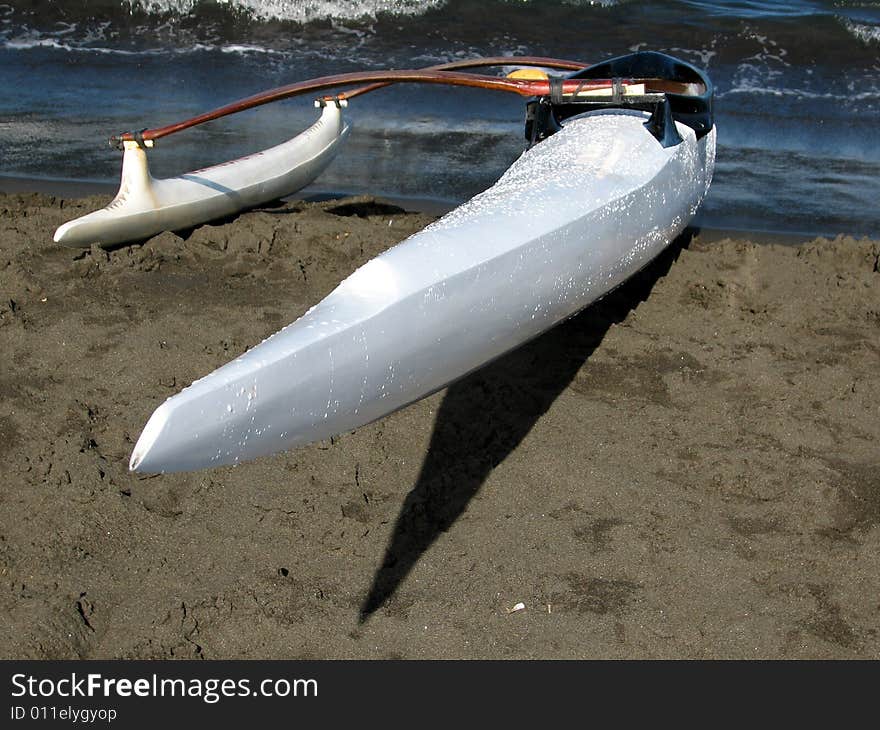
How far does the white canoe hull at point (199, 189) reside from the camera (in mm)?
4777

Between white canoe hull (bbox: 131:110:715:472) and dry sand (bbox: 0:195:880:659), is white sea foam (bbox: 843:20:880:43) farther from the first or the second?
white canoe hull (bbox: 131:110:715:472)

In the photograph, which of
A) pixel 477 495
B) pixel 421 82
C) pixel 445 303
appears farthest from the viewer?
pixel 421 82

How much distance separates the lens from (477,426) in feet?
11.6

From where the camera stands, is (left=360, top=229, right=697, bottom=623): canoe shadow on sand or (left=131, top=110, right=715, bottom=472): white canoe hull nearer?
(left=131, top=110, right=715, bottom=472): white canoe hull

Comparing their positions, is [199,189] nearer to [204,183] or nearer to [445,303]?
[204,183]

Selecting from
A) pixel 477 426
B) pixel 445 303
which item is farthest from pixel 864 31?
pixel 445 303

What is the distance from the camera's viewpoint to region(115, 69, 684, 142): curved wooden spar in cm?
434

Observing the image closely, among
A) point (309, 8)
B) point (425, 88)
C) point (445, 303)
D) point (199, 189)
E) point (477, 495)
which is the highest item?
point (445, 303)

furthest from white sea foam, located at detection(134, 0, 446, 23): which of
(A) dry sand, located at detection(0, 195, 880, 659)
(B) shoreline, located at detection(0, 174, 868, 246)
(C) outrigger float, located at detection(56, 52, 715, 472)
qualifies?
(A) dry sand, located at detection(0, 195, 880, 659)

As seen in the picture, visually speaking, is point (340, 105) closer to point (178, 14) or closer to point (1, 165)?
point (1, 165)

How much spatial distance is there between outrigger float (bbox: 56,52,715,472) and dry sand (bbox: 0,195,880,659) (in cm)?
48

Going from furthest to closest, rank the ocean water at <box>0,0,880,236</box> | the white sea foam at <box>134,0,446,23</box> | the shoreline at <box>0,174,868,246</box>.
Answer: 1. the white sea foam at <box>134,0,446,23</box>
2. the ocean water at <box>0,0,880,236</box>
3. the shoreline at <box>0,174,868,246</box>

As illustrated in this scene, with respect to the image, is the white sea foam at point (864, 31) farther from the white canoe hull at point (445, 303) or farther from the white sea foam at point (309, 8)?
the white canoe hull at point (445, 303)

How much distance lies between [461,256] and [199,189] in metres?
2.74
